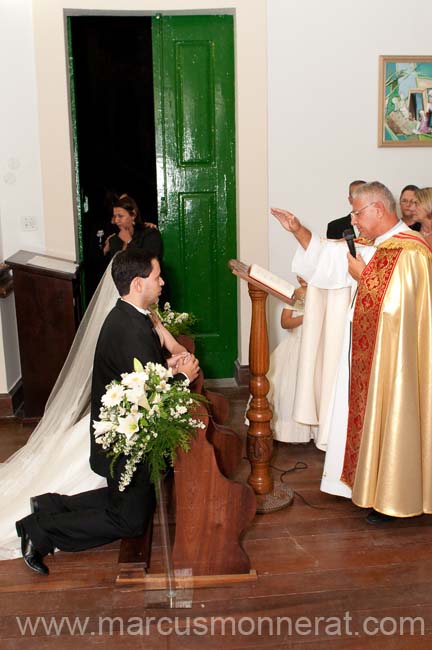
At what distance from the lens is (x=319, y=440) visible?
4.96 meters

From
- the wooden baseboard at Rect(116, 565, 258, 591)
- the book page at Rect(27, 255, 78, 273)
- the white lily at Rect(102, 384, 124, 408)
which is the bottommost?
the wooden baseboard at Rect(116, 565, 258, 591)

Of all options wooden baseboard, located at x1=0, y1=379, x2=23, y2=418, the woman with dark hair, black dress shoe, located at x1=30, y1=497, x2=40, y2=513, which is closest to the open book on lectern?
black dress shoe, located at x1=30, y1=497, x2=40, y2=513

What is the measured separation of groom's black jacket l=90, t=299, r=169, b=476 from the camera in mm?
3762

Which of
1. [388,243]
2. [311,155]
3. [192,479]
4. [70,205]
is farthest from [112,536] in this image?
[311,155]

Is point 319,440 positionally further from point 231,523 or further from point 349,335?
point 231,523

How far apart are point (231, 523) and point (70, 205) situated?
398 centimetres

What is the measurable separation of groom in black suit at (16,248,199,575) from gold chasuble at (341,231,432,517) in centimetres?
107

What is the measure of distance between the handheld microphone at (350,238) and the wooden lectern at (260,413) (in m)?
0.55

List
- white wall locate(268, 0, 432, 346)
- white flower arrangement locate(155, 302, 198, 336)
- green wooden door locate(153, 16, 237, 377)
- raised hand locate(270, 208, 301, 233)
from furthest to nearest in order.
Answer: green wooden door locate(153, 16, 237, 377)
white wall locate(268, 0, 432, 346)
white flower arrangement locate(155, 302, 198, 336)
raised hand locate(270, 208, 301, 233)

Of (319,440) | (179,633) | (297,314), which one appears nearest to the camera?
(179,633)

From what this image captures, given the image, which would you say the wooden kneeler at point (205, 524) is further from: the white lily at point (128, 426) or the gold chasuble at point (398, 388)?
the gold chasuble at point (398, 388)

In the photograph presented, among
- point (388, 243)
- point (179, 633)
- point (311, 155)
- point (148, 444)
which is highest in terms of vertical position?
point (311, 155)

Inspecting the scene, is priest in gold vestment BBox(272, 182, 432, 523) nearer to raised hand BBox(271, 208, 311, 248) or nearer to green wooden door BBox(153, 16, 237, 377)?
raised hand BBox(271, 208, 311, 248)

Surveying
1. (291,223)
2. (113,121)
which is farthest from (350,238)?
(113,121)
